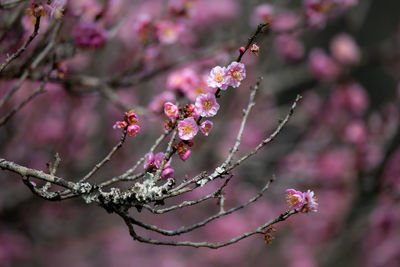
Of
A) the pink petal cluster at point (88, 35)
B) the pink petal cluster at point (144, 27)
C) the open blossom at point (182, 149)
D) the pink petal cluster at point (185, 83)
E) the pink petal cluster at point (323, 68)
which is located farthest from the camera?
the pink petal cluster at point (323, 68)

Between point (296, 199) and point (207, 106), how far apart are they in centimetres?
55

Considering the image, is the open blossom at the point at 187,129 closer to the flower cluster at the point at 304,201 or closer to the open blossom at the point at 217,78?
the open blossom at the point at 217,78

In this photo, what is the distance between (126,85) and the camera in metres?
3.37

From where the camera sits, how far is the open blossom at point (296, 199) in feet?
6.15

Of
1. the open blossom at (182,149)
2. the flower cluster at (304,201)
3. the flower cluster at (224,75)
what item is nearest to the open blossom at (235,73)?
the flower cluster at (224,75)

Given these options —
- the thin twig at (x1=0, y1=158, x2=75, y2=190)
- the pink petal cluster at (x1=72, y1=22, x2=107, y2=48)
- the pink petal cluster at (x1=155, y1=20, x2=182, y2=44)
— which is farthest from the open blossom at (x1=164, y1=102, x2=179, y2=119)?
the pink petal cluster at (x1=155, y1=20, x2=182, y2=44)

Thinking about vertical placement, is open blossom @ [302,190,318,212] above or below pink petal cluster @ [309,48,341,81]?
below

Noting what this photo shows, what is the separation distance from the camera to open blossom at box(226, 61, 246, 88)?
1.76 metres

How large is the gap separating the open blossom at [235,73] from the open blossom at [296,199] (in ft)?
1.74

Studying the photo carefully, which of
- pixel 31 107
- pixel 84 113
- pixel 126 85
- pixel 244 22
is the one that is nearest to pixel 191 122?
pixel 126 85

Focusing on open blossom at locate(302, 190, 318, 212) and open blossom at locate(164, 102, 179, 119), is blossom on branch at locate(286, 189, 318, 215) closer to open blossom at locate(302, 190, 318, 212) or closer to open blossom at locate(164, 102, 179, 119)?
open blossom at locate(302, 190, 318, 212)

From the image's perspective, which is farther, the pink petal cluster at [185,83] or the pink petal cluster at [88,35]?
the pink petal cluster at [185,83]

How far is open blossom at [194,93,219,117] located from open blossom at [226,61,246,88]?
0.10 m

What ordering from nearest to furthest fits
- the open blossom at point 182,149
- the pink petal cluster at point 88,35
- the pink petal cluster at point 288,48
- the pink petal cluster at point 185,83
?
1. the open blossom at point 182,149
2. the pink petal cluster at point 88,35
3. the pink petal cluster at point 185,83
4. the pink petal cluster at point 288,48
